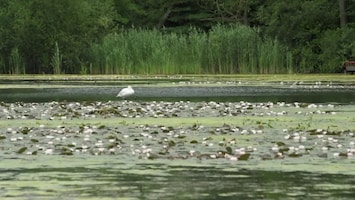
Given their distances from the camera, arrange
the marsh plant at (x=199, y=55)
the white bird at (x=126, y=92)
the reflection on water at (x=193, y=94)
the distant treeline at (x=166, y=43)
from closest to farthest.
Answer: the reflection on water at (x=193, y=94), the white bird at (x=126, y=92), the marsh plant at (x=199, y=55), the distant treeline at (x=166, y=43)

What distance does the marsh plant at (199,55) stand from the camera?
5741 centimetres

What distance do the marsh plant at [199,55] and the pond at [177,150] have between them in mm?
29160

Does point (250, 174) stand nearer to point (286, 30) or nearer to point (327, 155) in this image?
point (327, 155)

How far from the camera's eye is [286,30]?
60.7 meters

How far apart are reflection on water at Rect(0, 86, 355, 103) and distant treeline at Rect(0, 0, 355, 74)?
17.9 m

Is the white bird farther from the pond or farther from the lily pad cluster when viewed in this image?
the pond

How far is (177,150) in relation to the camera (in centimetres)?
1555

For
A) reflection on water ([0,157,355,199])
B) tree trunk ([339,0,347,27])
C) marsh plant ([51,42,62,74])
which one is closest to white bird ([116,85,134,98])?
reflection on water ([0,157,355,199])

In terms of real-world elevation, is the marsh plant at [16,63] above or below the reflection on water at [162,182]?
below

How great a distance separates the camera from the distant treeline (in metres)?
57.8

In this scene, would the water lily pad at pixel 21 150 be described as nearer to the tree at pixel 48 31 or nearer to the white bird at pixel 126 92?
the white bird at pixel 126 92

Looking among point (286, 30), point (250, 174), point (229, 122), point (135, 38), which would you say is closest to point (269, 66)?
point (286, 30)

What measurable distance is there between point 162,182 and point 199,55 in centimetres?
4522

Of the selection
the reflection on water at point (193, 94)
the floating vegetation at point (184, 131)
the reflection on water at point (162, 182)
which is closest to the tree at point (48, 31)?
the reflection on water at point (193, 94)
